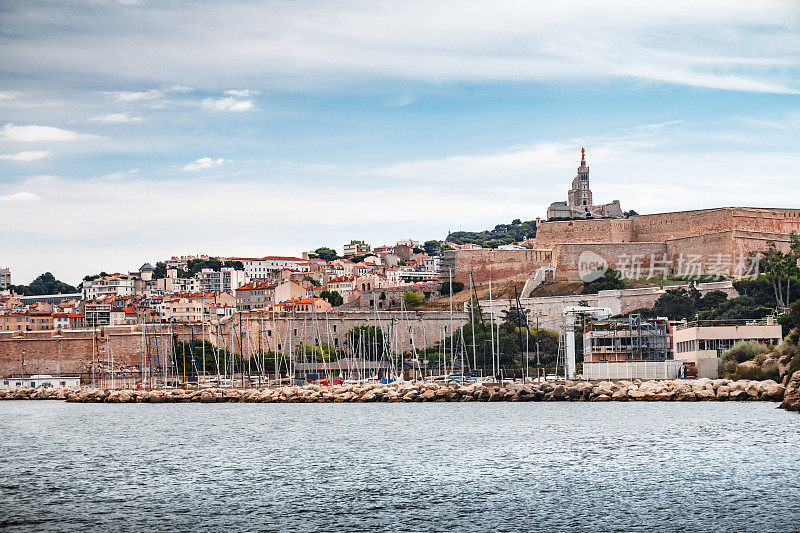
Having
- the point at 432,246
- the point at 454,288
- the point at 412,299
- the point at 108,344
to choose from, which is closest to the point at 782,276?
the point at 454,288

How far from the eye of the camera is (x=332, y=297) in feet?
232

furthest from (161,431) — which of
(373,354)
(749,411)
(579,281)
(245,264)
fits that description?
(245,264)

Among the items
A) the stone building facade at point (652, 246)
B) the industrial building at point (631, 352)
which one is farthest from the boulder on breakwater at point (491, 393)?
the stone building facade at point (652, 246)

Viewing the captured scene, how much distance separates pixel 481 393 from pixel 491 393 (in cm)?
38

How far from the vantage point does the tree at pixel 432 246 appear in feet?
383

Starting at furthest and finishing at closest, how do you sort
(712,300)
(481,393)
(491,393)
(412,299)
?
Answer: (412,299)
(712,300)
(481,393)
(491,393)

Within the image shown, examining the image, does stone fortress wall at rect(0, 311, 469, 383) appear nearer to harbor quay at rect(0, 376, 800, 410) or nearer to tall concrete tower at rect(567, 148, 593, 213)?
harbor quay at rect(0, 376, 800, 410)

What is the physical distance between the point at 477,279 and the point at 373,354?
1402cm

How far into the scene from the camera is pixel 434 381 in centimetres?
4153

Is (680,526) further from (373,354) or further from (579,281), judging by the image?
(579,281)

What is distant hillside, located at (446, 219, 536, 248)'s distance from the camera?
121 metres

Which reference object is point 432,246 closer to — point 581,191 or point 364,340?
point 581,191

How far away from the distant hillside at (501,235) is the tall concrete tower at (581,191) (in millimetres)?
29033

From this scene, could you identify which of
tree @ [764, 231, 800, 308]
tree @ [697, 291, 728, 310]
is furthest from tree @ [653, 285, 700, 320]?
A: tree @ [764, 231, 800, 308]
